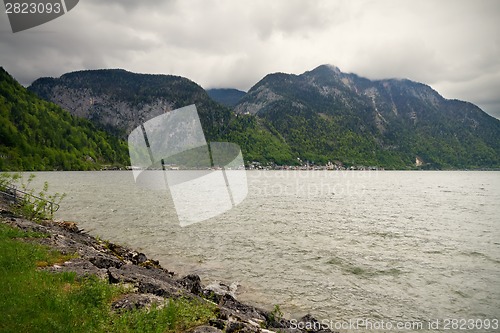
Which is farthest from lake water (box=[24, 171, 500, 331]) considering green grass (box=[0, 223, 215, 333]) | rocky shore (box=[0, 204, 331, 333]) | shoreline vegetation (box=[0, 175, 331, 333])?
green grass (box=[0, 223, 215, 333])

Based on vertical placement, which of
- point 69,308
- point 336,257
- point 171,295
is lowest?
point 336,257

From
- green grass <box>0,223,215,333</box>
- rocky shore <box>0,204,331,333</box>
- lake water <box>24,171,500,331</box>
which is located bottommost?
lake water <box>24,171,500,331</box>

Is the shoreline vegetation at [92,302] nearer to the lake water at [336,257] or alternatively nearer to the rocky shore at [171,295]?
the rocky shore at [171,295]

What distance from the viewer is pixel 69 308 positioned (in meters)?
10.1

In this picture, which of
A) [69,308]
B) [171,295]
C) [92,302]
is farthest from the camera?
[171,295]

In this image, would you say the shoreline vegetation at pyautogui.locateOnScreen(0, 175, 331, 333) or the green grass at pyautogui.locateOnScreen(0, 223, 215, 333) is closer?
the green grass at pyautogui.locateOnScreen(0, 223, 215, 333)

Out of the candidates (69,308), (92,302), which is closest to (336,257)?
(92,302)

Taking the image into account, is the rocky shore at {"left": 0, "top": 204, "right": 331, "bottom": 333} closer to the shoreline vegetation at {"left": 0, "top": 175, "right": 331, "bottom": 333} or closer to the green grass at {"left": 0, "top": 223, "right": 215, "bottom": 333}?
the shoreline vegetation at {"left": 0, "top": 175, "right": 331, "bottom": 333}

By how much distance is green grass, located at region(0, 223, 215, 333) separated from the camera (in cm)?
926

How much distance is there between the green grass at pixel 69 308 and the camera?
9.26 metres

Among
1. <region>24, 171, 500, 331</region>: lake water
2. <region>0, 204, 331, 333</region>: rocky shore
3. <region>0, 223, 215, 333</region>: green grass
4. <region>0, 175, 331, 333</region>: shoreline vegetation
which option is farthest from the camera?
<region>24, 171, 500, 331</region>: lake water

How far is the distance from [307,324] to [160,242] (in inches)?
915

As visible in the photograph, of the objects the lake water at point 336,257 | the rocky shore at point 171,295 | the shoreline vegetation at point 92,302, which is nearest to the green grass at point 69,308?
the shoreline vegetation at point 92,302

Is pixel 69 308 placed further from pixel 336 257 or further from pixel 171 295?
pixel 336 257
